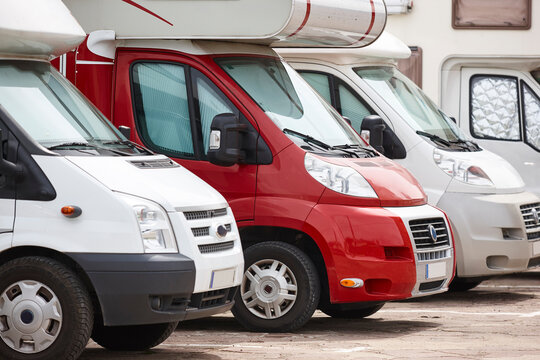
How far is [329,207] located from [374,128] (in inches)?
69.2

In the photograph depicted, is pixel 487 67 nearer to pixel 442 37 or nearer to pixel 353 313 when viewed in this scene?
pixel 442 37

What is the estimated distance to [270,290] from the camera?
33.4 ft

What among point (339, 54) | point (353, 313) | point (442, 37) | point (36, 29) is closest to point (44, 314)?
point (36, 29)

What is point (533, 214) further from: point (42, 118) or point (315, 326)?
point (42, 118)

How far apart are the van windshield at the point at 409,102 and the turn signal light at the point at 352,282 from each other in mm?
2733

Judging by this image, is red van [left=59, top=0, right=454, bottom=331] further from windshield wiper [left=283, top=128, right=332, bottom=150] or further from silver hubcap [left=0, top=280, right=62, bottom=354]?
silver hubcap [left=0, top=280, right=62, bottom=354]

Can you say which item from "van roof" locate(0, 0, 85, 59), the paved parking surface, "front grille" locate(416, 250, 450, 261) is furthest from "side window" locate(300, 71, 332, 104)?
"van roof" locate(0, 0, 85, 59)

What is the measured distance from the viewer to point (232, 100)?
1041 cm

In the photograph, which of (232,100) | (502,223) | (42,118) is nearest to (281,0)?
(232,100)

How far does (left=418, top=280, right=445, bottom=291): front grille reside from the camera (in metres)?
10.4

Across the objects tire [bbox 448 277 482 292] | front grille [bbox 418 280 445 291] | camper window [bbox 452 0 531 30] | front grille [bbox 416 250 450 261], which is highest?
camper window [bbox 452 0 531 30]

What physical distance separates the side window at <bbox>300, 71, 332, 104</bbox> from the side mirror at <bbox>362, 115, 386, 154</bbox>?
2.83 feet

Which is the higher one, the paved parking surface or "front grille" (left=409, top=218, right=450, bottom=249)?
"front grille" (left=409, top=218, right=450, bottom=249)

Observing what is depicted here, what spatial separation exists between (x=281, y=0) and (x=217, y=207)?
6.85 feet
